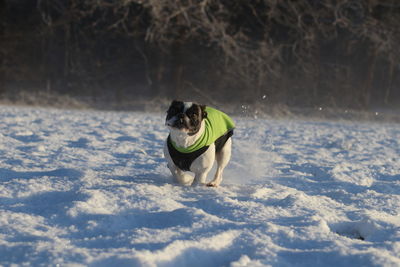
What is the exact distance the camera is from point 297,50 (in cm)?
2270

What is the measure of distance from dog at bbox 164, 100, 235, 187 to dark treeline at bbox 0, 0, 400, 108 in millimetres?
14054

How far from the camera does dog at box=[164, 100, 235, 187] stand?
473 centimetres

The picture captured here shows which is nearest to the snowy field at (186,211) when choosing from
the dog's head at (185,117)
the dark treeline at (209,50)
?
the dog's head at (185,117)

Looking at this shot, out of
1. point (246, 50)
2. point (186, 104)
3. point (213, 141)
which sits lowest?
point (213, 141)

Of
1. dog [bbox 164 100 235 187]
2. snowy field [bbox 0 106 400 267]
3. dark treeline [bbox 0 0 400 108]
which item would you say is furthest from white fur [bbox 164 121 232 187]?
dark treeline [bbox 0 0 400 108]

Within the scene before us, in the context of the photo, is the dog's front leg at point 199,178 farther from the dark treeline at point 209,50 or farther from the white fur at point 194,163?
the dark treeline at point 209,50

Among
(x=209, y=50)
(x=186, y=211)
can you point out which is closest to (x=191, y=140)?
(x=186, y=211)

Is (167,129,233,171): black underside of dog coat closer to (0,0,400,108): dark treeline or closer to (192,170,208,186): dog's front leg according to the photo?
(192,170,208,186): dog's front leg

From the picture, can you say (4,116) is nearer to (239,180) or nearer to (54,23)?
(239,180)

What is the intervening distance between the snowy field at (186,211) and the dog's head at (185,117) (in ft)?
2.12

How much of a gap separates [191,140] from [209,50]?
1840 cm

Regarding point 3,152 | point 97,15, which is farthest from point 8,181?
point 97,15

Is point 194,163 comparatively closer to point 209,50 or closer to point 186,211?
point 186,211

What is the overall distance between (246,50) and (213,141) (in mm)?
15054
